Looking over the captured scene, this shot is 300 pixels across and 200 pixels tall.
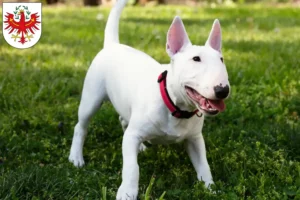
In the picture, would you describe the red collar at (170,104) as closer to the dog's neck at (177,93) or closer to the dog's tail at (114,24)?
the dog's neck at (177,93)

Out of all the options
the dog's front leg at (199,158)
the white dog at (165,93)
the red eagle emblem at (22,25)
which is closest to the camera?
the white dog at (165,93)

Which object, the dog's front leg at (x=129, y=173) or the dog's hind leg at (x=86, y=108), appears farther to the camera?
the dog's hind leg at (x=86, y=108)

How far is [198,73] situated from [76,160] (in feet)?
4.11

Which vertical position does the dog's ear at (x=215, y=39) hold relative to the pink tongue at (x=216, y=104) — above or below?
above

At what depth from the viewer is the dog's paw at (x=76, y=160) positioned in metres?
3.41

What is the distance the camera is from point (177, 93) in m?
2.72

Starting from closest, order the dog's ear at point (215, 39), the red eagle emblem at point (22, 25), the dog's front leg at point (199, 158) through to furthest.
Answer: the dog's ear at point (215, 39) < the dog's front leg at point (199, 158) < the red eagle emblem at point (22, 25)

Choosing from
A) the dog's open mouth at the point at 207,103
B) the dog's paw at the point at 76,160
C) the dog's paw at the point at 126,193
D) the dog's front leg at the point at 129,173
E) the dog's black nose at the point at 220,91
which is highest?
the dog's black nose at the point at 220,91

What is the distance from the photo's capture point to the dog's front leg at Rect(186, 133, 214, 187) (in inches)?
118

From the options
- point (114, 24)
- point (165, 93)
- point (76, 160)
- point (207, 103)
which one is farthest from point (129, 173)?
point (114, 24)

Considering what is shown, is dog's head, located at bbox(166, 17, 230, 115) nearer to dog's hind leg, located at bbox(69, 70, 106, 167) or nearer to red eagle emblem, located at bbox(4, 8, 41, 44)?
dog's hind leg, located at bbox(69, 70, 106, 167)

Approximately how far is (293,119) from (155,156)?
4.21ft

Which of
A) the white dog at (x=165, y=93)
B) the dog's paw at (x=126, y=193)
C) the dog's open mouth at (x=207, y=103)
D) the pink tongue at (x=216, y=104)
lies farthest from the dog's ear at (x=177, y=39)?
the dog's paw at (x=126, y=193)

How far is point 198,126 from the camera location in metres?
2.96
